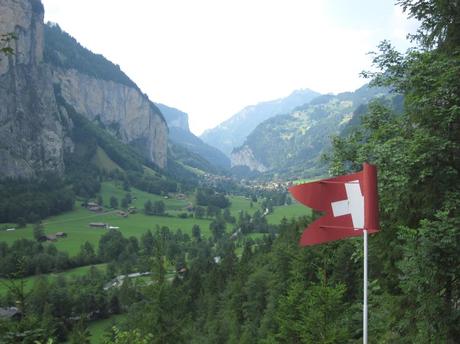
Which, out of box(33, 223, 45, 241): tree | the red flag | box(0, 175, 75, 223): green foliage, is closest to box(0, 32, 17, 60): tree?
the red flag

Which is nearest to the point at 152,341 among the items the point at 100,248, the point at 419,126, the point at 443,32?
the point at 419,126

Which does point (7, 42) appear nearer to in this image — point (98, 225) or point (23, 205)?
point (98, 225)

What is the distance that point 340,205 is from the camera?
28.3 ft

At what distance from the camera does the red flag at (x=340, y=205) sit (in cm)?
809


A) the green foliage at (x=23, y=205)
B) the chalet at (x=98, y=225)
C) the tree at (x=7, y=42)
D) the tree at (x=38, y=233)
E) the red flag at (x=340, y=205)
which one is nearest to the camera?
the tree at (x=7, y=42)

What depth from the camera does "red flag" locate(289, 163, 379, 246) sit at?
8.09 metres

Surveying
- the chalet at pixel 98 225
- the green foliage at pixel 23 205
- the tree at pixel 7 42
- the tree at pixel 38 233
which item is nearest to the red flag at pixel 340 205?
the tree at pixel 7 42

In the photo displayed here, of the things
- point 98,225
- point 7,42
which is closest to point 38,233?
point 98,225

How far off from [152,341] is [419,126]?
1728cm

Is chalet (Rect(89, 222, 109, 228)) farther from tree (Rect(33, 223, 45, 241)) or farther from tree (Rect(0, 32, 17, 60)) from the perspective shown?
tree (Rect(0, 32, 17, 60))

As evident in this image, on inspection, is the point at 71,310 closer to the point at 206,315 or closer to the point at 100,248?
the point at 206,315

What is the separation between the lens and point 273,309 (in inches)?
1833

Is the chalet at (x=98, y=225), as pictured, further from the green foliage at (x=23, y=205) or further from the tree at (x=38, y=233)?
the tree at (x=38, y=233)

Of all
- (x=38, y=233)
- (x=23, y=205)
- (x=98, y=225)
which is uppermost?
(x=23, y=205)
